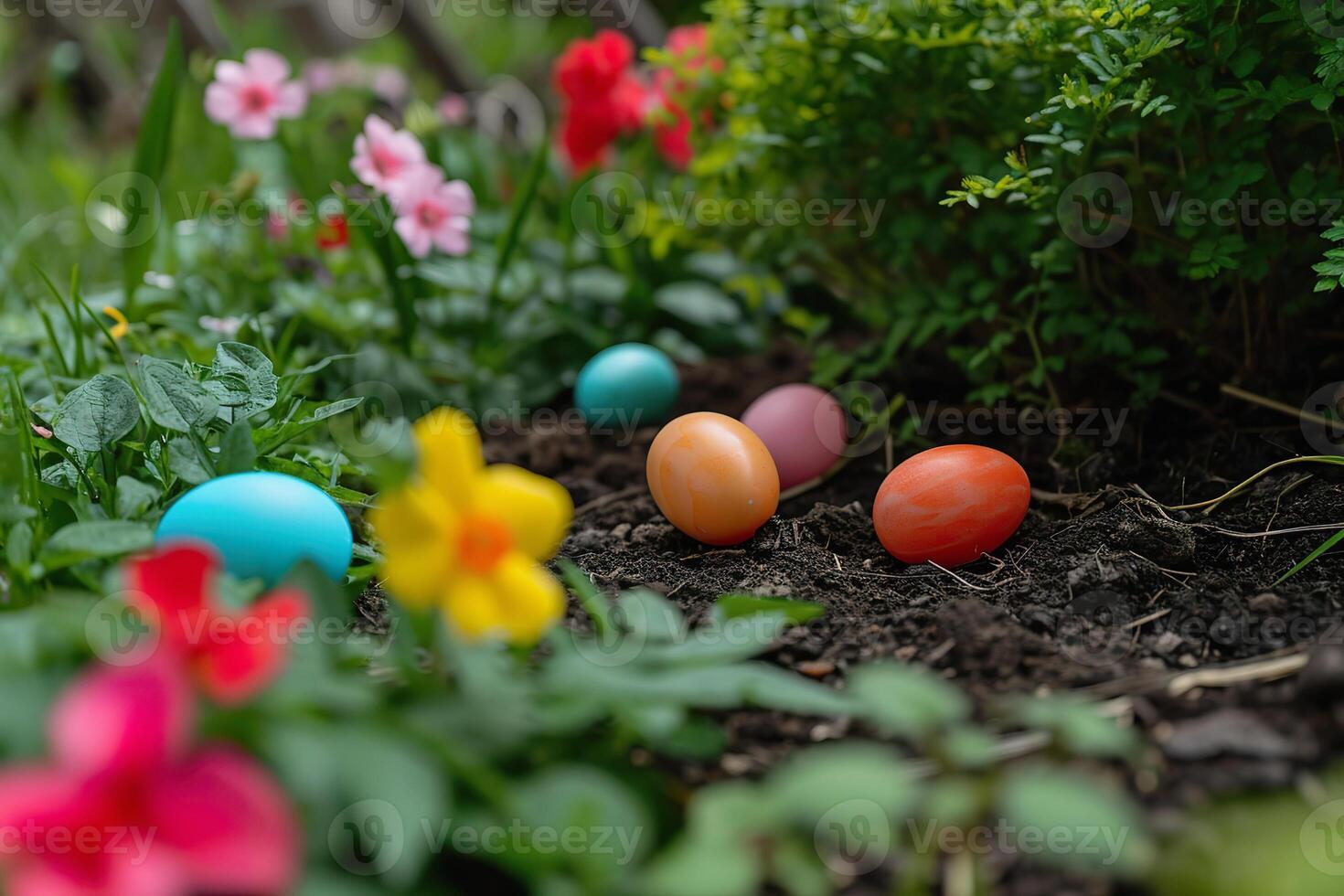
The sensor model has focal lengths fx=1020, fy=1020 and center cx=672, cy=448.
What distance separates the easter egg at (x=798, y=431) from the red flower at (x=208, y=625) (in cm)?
92

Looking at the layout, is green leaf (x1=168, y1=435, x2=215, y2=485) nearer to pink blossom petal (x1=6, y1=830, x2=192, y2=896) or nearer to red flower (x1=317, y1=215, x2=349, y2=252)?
pink blossom petal (x1=6, y1=830, x2=192, y2=896)

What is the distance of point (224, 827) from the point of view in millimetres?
635

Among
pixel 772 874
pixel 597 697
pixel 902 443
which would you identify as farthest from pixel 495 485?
pixel 902 443

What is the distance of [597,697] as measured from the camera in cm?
77

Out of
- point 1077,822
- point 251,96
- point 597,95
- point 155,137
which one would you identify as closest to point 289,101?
point 251,96

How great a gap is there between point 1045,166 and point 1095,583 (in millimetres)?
570

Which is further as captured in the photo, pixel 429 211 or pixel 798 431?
pixel 429 211

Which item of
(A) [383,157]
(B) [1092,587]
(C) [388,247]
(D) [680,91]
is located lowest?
(B) [1092,587]

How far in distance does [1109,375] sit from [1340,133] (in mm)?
486

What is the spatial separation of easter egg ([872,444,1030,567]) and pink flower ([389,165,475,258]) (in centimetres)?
89

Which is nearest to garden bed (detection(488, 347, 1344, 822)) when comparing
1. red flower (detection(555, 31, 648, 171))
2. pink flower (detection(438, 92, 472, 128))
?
red flower (detection(555, 31, 648, 171))

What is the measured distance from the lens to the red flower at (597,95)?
2.34m

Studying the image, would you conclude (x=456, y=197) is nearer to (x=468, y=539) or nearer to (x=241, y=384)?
(x=241, y=384)

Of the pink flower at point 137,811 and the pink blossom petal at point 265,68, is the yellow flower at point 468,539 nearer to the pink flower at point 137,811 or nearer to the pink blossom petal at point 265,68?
the pink flower at point 137,811
